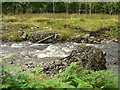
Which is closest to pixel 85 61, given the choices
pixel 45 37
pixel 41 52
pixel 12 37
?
pixel 41 52

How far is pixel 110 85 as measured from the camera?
1.93 m

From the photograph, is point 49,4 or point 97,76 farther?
point 49,4

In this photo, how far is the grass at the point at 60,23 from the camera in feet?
23.6

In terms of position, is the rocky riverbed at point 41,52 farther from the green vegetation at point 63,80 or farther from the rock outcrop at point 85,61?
the green vegetation at point 63,80

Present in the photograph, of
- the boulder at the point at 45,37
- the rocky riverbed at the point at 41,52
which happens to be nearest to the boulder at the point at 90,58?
the rocky riverbed at the point at 41,52

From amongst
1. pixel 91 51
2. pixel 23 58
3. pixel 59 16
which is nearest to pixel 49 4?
pixel 59 16

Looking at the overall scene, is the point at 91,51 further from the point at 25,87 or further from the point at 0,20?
the point at 0,20

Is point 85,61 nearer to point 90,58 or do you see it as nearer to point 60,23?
point 90,58

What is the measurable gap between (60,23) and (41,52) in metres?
1.87

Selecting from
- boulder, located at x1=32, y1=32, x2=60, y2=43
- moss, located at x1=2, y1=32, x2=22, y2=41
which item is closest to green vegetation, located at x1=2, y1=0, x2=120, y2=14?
moss, located at x1=2, y1=32, x2=22, y2=41

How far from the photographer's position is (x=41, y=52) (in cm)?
601

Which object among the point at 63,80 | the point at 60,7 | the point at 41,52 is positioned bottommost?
the point at 41,52

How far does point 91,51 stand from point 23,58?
64.7 inches

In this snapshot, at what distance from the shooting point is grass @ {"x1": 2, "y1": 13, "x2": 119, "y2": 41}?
719cm
